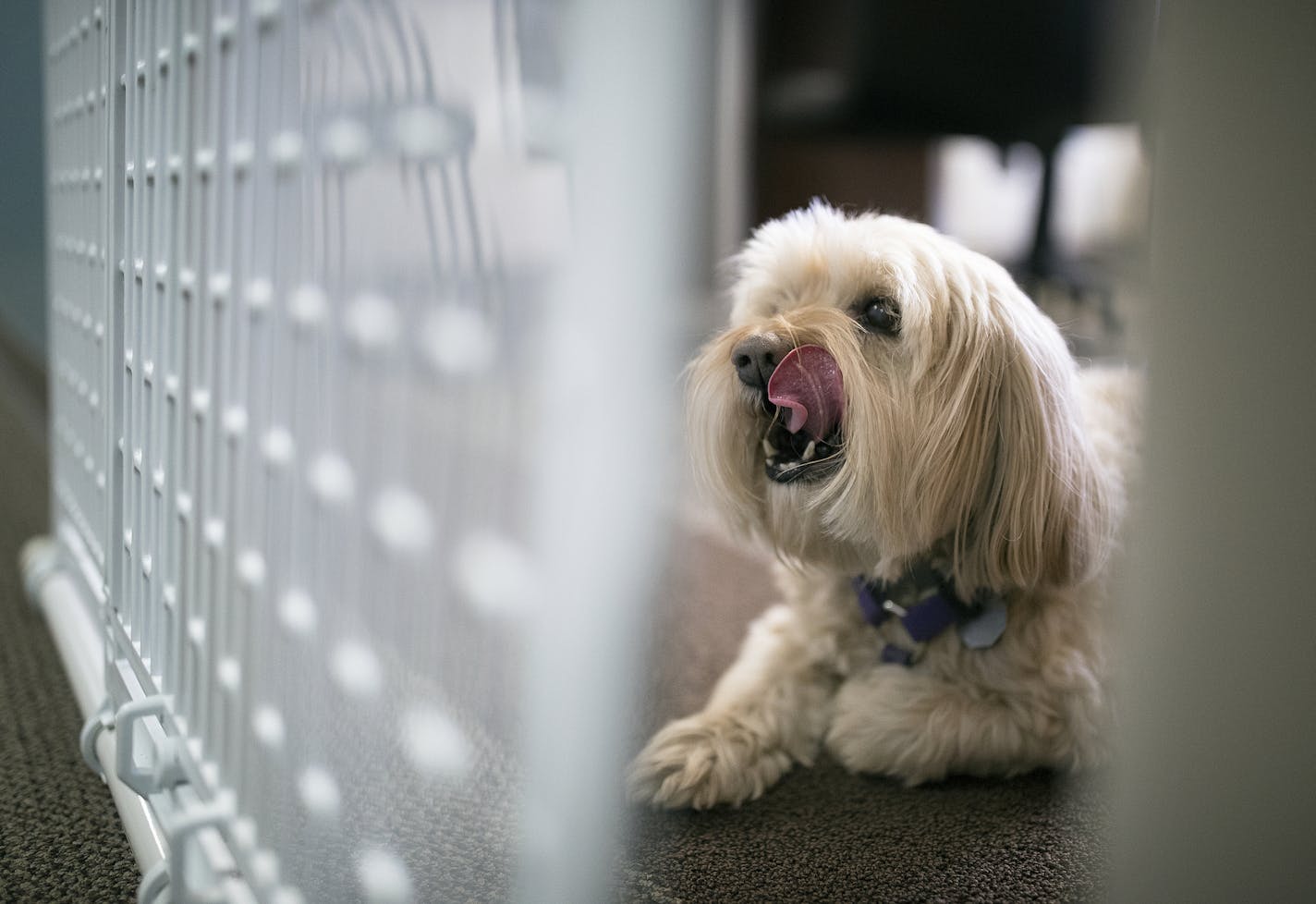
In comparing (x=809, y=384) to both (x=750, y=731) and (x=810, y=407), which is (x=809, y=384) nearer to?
(x=810, y=407)

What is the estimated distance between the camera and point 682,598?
5.81 ft

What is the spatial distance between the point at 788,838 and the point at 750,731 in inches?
5.2

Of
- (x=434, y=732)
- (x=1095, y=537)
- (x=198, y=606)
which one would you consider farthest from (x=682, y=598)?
(x=434, y=732)

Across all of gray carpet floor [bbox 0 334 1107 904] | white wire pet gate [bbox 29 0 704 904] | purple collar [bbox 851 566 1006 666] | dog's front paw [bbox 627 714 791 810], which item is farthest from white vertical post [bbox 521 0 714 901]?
purple collar [bbox 851 566 1006 666]

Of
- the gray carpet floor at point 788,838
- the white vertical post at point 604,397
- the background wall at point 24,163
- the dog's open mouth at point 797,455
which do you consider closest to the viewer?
the white vertical post at point 604,397

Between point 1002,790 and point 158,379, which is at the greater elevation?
point 158,379

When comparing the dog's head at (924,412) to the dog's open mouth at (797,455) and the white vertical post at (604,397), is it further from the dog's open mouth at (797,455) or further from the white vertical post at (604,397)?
the white vertical post at (604,397)

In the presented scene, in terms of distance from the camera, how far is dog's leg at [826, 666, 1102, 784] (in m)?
1.06

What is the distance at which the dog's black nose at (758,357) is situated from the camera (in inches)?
39.2

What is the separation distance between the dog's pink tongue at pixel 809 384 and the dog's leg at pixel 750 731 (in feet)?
1.11

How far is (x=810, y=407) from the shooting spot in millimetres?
995

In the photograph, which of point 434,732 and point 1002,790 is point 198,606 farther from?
point 1002,790

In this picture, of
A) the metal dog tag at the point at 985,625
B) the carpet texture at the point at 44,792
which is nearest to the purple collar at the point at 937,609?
the metal dog tag at the point at 985,625

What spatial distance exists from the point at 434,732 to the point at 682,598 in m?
1.15
